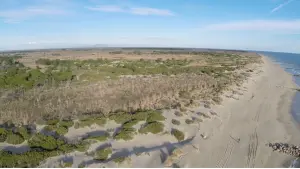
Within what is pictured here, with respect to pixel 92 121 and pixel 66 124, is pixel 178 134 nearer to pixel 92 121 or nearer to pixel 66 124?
pixel 92 121

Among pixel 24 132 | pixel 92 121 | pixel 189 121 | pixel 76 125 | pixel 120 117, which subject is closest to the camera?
pixel 24 132

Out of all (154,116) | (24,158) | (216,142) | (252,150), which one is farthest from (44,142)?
(252,150)

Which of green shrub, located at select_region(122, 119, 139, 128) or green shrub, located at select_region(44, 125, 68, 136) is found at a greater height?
green shrub, located at select_region(122, 119, 139, 128)

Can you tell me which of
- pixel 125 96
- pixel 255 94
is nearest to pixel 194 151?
pixel 125 96

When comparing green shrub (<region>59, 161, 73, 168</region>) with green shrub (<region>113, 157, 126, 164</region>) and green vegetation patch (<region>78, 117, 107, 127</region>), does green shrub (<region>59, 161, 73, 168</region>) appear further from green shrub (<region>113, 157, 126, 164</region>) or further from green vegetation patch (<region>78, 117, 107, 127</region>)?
green vegetation patch (<region>78, 117, 107, 127</region>)

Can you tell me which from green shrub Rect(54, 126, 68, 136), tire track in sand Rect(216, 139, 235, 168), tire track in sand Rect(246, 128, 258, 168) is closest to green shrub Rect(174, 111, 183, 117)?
tire track in sand Rect(216, 139, 235, 168)

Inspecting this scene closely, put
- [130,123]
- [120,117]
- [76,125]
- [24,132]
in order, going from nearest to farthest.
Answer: [24,132] → [76,125] → [130,123] → [120,117]

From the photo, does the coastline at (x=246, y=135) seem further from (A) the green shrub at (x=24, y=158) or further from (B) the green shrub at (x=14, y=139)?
(B) the green shrub at (x=14, y=139)
